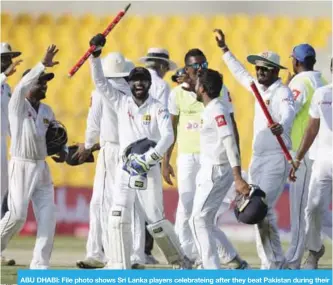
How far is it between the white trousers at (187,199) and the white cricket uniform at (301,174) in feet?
3.19

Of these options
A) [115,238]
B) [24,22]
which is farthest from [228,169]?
[24,22]

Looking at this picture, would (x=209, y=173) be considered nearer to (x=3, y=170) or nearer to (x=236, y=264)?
(x=236, y=264)

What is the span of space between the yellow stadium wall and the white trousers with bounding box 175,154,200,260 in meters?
5.25

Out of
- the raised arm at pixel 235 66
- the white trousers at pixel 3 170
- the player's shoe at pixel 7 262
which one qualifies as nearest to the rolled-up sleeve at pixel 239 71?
the raised arm at pixel 235 66

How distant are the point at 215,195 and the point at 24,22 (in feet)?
30.2

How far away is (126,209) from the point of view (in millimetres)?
11578

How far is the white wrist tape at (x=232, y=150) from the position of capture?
10914 mm

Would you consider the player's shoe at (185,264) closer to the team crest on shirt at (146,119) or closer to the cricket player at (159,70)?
the team crest on shirt at (146,119)

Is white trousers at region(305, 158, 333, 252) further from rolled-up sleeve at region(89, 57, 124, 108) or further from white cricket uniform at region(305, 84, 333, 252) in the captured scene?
rolled-up sleeve at region(89, 57, 124, 108)

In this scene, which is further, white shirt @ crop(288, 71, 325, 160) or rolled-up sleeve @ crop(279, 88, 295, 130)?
white shirt @ crop(288, 71, 325, 160)

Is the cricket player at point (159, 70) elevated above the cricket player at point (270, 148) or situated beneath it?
elevated above

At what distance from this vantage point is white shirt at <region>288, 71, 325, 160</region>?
1278 centimetres

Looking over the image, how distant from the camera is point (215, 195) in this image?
1127 centimetres

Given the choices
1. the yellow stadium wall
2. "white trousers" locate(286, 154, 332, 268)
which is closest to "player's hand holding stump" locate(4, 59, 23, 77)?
"white trousers" locate(286, 154, 332, 268)
